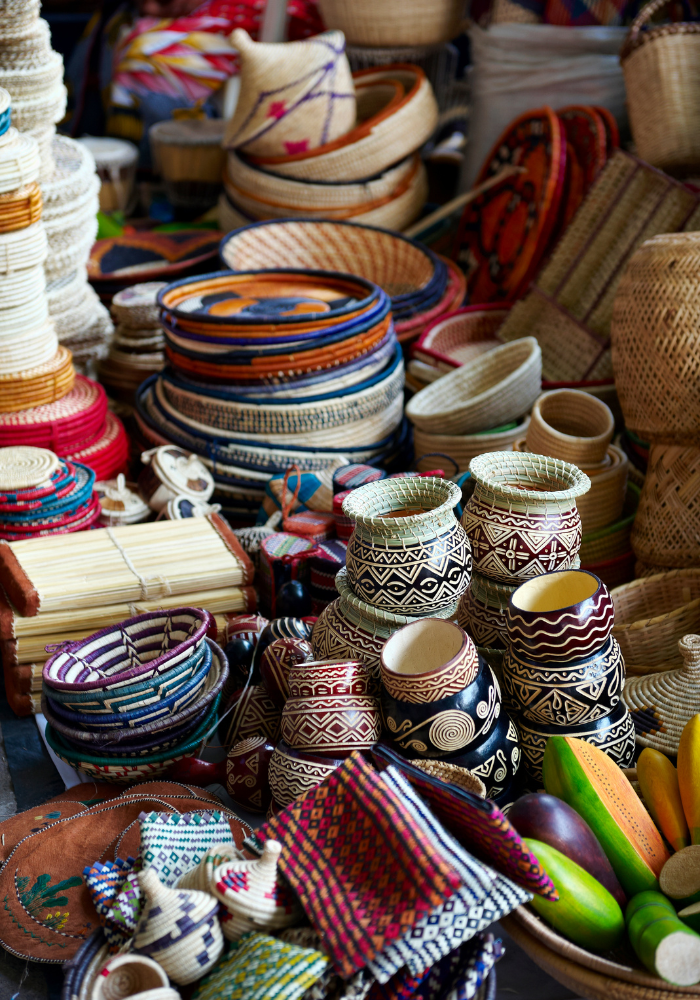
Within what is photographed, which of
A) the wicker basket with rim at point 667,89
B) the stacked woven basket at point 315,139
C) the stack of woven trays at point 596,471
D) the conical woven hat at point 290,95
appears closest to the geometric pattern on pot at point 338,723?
the stack of woven trays at point 596,471

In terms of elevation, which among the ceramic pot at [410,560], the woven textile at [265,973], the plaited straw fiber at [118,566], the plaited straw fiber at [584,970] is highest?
the ceramic pot at [410,560]

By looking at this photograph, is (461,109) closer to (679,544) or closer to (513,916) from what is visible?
(679,544)

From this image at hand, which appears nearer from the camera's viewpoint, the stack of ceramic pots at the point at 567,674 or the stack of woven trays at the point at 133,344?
the stack of ceramic pots at the point at 567,674

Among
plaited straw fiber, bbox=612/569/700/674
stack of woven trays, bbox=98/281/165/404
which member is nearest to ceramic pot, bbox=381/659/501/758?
plaited straw fiber, bbox=612/569/700/674

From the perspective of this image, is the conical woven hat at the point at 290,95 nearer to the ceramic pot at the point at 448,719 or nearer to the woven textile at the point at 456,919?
the ceramic pot at the point at 448,719

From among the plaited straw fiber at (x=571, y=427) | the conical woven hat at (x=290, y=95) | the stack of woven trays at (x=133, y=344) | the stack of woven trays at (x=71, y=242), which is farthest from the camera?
the conical woven hat at (x=290, y=95)

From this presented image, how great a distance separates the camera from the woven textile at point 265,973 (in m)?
1.26

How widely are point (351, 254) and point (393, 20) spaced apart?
119cm

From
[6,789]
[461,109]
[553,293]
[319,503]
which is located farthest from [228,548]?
[461,109]

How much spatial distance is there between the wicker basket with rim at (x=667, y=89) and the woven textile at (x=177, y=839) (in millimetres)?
2665

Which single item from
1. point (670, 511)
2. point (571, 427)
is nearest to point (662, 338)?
point (670, 511)

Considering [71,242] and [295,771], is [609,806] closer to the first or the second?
[295,771]

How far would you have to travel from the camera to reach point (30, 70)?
107 inches

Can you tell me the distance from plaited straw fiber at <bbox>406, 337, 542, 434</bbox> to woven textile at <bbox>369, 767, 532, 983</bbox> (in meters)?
1.59
